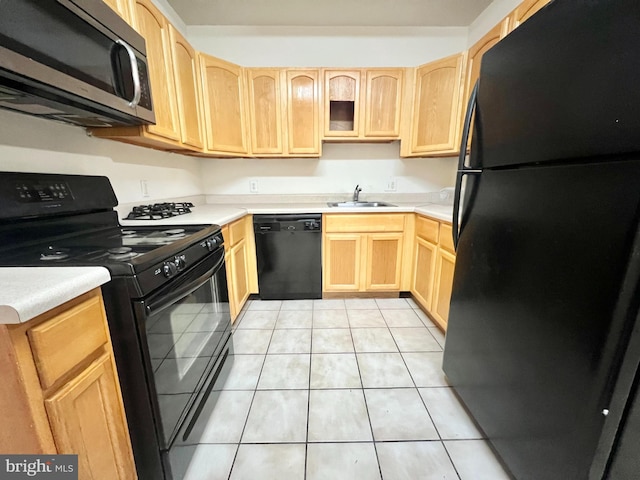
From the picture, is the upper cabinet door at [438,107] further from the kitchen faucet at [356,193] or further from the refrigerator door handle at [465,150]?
the refrigerator door handle at [465,150]

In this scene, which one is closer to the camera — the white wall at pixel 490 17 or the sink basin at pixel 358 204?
the white wall at pixel 490 17

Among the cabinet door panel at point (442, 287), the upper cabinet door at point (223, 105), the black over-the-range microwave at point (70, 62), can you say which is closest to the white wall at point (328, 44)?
the upper cabinet door at point (223, 105)

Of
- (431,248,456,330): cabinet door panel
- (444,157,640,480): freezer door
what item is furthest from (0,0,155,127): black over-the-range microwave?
(431,248,456,330): cabinet door panel

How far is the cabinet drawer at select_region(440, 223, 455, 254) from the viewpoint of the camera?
179cm

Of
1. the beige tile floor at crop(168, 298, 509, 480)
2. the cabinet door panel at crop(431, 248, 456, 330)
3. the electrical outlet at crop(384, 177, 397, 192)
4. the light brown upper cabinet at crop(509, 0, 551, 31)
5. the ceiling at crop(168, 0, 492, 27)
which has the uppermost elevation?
the ceiling at crop(168, 0, 492, 27)

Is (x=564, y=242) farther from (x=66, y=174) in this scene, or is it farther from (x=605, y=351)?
(x=66, y=174)

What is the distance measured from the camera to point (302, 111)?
244cm

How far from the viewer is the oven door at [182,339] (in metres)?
0.85

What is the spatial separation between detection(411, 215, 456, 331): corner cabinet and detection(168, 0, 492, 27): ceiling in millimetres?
1740

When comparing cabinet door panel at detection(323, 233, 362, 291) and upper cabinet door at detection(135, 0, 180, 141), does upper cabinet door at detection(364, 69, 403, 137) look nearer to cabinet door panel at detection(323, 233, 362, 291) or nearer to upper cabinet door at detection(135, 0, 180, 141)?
cabinet door panel at detection(323, 233, 362, 291)

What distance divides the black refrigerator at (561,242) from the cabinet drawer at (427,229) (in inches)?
33.9

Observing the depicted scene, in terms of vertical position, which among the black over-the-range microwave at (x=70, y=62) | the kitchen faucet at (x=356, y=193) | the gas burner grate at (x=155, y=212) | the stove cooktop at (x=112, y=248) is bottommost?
the stove cooktop at (x=112, y=248)

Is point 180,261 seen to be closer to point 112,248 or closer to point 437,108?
point 112,248

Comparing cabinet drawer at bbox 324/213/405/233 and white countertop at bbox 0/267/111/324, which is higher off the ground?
white countertop at bbox 0/267/111/324
